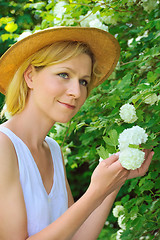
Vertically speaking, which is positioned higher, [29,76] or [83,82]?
[29,76]

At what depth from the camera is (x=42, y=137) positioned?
2031mm

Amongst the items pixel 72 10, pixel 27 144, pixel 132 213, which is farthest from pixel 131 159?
pixel 72 10

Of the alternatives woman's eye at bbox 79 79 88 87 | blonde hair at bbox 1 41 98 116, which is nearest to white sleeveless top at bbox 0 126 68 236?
blonde hair at bbox 1 41 98 116

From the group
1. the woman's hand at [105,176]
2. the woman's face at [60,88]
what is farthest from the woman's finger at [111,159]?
the woman's face at [60,88]

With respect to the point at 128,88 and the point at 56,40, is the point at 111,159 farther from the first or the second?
the point at 128,88

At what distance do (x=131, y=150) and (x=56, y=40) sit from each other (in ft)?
2.27

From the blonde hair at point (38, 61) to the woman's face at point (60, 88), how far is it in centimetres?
3

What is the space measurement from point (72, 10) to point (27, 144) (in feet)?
4.05

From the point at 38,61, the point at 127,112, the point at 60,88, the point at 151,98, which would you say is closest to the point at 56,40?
the point at 38,61

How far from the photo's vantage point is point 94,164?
324 cm

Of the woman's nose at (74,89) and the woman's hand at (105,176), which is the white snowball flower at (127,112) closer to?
the woman's nose at (74,89)

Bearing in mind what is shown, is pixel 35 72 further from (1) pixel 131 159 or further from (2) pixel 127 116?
(1) pixel 131 159

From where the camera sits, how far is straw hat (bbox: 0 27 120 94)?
→ 183 centimetres

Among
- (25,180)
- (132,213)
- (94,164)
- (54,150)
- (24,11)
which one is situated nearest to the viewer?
(25,180)
